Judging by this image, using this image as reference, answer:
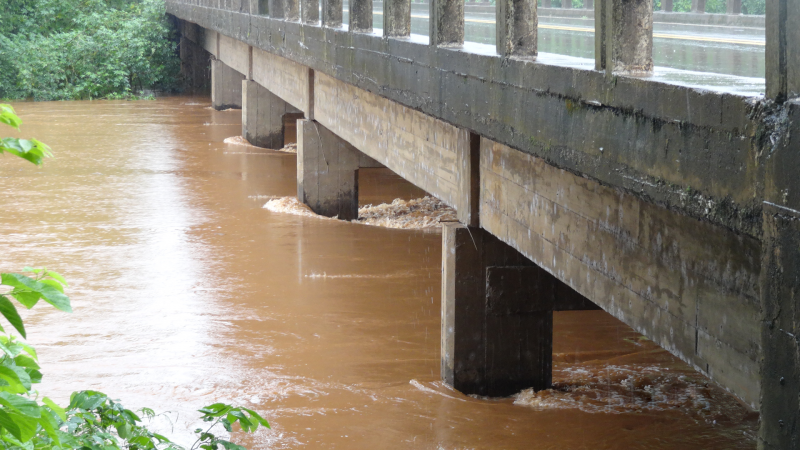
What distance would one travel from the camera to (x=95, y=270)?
34.9ft

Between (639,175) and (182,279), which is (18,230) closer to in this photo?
(182,279)

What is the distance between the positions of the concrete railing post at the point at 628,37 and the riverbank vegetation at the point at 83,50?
2998 cm

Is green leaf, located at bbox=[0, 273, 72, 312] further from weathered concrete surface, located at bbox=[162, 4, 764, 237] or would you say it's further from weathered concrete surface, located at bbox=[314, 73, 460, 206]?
weathered concrete surface, located at bbox=[314, 73, 460, 206]

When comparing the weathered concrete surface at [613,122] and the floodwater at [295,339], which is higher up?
the weathered concrete surface at [613,122]

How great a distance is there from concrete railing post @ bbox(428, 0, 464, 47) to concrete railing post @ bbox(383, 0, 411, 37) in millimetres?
1294

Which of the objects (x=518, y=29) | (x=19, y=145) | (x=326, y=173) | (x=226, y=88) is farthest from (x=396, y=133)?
(x=226, y=88)

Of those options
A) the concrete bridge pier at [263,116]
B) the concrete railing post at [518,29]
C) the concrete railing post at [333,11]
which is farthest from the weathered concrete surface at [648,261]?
the concrete bridge pier at [263,116]

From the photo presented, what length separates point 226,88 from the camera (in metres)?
28.5

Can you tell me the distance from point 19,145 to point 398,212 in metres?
11.6

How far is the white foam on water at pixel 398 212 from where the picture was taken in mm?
13422

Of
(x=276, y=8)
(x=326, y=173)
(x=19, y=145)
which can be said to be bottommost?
(x=326, y=173)

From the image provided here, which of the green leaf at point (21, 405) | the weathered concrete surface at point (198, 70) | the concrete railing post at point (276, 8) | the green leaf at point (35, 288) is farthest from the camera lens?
the weathered concrete surface at point (198, 70)

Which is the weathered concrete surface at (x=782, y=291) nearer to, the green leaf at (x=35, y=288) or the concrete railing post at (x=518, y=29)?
the green leaf at (x=35, y=288)

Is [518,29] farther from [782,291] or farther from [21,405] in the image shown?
[21,405]
